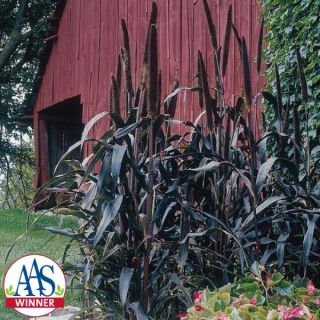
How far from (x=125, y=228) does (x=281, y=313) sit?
1.01m

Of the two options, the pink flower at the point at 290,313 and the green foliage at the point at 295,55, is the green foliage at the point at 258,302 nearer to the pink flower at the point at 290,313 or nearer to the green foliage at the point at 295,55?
the pink flower at the point at 290,313

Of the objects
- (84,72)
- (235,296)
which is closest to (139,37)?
(84,72)

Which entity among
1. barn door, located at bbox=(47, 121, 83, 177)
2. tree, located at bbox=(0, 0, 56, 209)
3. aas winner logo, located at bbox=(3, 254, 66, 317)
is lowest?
aas winner logo, located at bbox=(3, 254, 66, 317)

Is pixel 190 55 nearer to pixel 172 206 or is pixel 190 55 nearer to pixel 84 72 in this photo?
pixel 84 72

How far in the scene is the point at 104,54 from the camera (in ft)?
32.5

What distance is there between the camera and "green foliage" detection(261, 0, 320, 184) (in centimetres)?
422

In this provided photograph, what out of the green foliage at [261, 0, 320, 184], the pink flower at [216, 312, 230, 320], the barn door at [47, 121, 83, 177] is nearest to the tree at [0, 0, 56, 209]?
the barn door at [47, 121, 83, 177]

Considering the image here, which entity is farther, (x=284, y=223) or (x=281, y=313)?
(x=284, y=223)

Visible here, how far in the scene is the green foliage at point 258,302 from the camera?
2.03m

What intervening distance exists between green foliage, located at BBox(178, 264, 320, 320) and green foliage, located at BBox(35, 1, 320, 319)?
9.9 inches

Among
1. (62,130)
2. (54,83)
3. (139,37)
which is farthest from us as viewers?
(62,130)

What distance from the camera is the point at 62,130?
14648 mm

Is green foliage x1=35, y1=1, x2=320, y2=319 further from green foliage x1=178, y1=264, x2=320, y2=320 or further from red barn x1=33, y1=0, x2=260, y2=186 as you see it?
red barn x1=33, y1=0, x2=260, y2=186

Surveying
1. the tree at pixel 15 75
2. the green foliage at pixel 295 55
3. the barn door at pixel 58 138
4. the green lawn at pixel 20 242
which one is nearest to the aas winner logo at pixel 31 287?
the green lawn at pixel 20 242
